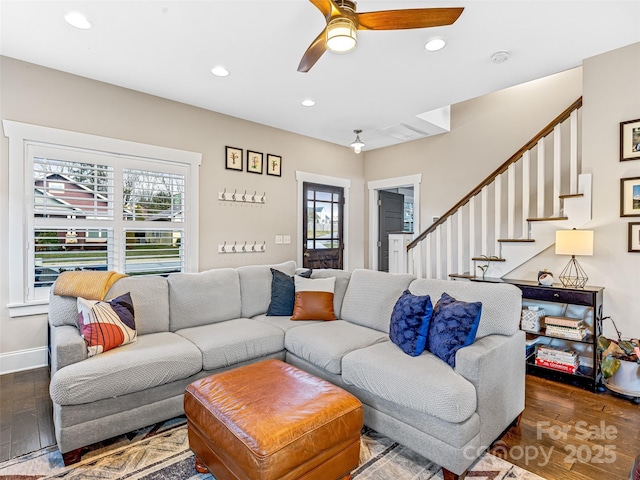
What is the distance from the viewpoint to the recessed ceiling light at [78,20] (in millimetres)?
2320

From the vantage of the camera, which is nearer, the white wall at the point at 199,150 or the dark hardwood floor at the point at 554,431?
the dark hardwood floor at the point at 554,431

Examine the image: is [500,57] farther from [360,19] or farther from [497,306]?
[497,306]

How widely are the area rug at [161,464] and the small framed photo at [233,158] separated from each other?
312 centimetres

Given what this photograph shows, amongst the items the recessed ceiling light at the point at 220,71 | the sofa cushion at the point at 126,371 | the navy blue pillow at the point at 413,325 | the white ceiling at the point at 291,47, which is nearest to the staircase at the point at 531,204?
the white ceiling at the point at 291,47

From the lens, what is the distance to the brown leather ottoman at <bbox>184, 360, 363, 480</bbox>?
1398mm

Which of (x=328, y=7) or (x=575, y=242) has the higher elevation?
(x=328, y=7)

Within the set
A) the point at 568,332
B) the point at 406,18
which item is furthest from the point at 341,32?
the point at 568,332

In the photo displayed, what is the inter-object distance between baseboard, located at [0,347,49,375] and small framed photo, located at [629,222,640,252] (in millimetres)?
5246

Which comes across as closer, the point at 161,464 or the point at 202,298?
the point at 161,464

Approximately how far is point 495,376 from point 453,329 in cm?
33

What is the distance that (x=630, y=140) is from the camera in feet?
9.19

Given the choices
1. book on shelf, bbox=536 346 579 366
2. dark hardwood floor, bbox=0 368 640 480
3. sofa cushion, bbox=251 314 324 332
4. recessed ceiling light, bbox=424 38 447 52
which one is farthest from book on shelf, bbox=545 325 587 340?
recessed ceiling light, bbox=424 38 447 52

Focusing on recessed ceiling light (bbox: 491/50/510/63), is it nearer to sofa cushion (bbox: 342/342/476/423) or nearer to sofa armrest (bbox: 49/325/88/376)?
sofa cushion (bbox: 342/342/476/423)

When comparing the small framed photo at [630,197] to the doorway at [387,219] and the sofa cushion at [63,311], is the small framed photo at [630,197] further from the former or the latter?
the sofa cushion at [63,311]
